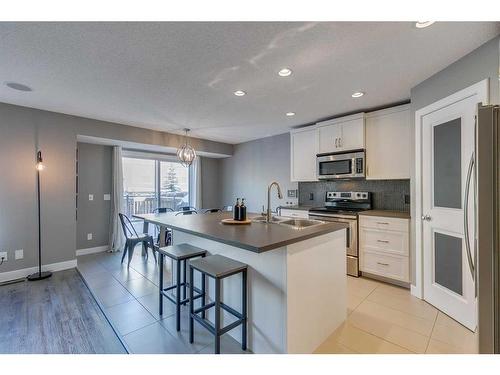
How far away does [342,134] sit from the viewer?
3.68 m

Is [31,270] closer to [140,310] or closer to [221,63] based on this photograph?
[140,310]

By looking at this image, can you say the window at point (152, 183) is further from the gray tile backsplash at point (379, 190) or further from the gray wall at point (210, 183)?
the gray tile backsplash at point (379, 190)

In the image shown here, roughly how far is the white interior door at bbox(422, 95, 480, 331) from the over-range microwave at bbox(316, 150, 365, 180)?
0.93 m

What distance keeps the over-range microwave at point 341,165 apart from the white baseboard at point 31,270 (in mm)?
4169

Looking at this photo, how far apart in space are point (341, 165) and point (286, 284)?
258 cm

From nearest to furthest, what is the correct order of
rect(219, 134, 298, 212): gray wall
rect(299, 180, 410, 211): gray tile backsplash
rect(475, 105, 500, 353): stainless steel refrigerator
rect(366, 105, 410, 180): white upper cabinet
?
rect(475, 105, 500, 353): stainless steel refrigerator
rect(366, 105, 410, 180): white upper cabinet
rect(299, 180, 410, 211): gray tile backsplash
rect(219, 134, 298, 212): gray wall

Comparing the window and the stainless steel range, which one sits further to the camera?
the window

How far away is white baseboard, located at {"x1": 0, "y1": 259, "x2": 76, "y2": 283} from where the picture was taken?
10.4 ft

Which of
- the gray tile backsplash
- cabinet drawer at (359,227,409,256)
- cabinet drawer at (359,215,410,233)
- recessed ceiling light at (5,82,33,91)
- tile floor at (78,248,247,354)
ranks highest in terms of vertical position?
recessed ceiling light at (5,82,33,91)

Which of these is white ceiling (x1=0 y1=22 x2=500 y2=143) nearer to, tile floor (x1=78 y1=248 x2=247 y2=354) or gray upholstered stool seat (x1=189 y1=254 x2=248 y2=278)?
gray upholstered stool seat (x1=189 y1=254 x2=248 y2=278)

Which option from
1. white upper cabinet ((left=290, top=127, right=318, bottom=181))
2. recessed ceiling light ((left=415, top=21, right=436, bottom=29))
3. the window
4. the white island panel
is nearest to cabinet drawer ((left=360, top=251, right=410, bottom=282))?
the white island panel

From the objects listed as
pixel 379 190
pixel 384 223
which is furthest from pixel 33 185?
pixel 379 190
